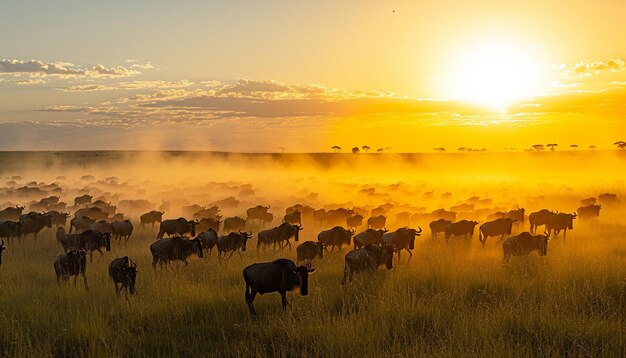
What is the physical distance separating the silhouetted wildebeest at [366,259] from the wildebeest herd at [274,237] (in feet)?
0.10

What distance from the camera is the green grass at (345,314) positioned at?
933cm

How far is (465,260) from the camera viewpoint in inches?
685

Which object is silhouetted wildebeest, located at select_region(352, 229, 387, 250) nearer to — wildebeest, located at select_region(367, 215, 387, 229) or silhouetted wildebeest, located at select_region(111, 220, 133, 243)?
wildebeest, located at select_region(367, 215, 387, 229)

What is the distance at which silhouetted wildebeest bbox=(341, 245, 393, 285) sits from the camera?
13.8 metres

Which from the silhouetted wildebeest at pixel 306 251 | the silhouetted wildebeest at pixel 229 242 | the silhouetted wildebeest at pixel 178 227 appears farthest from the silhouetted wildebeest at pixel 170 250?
the silhouetted wildebeest at pixel 178 227

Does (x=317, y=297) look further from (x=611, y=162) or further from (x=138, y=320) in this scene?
(x=611, y=162)

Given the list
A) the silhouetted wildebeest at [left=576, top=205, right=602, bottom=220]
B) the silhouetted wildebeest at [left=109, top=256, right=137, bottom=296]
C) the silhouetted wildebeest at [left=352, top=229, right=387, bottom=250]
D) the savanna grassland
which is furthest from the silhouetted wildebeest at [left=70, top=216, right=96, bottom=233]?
the silhouetted wildebeest at [left=576, top=205, right=602, bottom=220]

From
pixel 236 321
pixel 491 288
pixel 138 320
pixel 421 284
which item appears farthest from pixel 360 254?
pixel 138 320

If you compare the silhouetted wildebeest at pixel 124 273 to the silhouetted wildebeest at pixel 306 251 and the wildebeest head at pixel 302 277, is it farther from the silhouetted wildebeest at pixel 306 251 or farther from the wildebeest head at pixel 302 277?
the silhouetted wildebeest at pixel 306 251

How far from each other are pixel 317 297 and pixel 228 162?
130420mm

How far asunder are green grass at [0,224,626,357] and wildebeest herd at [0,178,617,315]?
0.67 m

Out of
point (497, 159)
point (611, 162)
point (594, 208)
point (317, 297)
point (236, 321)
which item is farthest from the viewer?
point (497, 159)

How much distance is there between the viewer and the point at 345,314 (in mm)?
11188

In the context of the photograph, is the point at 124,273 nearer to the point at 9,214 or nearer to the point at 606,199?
the point at 9,214
